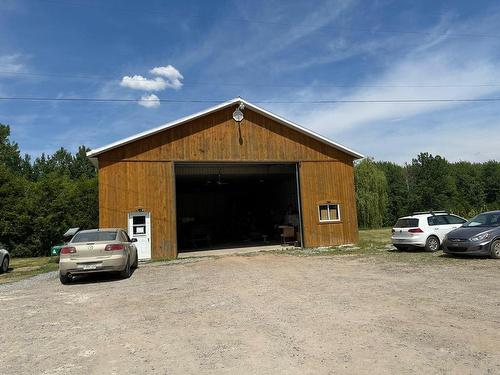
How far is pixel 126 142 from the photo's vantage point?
17328 mm

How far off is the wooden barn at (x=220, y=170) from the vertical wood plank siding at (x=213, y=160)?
4 centimetres

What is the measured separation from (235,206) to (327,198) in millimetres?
12700

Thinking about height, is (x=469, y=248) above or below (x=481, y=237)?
below

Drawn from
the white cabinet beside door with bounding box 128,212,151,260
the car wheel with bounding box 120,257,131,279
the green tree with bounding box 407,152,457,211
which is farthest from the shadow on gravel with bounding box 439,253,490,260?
the green tree with bounding box 407,152,457,211

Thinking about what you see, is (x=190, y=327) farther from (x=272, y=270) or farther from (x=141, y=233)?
(x=141, y=233)

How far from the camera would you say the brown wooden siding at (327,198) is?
65.3 feet

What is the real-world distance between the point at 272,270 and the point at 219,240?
17.7 meters

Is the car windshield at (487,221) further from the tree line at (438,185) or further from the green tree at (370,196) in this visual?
the tree line at (438,185)

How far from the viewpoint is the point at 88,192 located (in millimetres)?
27422

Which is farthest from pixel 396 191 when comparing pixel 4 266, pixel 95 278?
pixel 95 278

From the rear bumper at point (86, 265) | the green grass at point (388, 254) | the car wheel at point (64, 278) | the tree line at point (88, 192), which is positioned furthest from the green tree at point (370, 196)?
the car wheel at point (64, 278)

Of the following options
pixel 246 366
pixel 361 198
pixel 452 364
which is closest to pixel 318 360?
pixel 246 366

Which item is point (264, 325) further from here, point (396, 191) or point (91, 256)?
point (396, 191)

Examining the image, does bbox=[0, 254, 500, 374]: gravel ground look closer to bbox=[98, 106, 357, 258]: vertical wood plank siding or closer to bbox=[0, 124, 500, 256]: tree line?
bbox=[98, 106, 357, 258]: vertical wood plank siding
